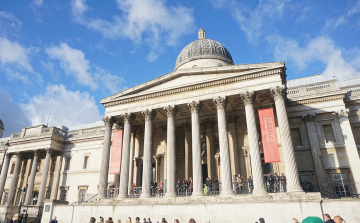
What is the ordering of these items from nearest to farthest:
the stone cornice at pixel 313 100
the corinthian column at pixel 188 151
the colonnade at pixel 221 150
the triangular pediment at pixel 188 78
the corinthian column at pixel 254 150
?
the corinthian column at pixel 254 150, the colonnade at pixel 221 150, the triangular pediment at pixel 188 78, the stone cornice at pixel 313 100, the corinthian column at pixel 188 151

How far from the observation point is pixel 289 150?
50.5 feet

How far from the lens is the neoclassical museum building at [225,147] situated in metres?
15.1

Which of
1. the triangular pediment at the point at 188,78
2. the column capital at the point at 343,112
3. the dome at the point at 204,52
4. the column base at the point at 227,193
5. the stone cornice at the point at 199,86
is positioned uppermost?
the dome at the point at 204,52

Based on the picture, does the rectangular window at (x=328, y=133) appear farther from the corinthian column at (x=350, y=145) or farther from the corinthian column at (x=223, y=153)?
the corinthian column at (x=223, y=153)

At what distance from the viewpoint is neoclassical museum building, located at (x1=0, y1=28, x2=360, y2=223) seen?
49.6 ft

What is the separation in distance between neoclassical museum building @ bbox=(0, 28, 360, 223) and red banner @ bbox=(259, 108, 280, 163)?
2.4 inches

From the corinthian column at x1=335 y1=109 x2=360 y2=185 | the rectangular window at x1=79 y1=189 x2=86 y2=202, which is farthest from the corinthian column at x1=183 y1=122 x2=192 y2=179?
the rectangular window at x1=79 y1=189 x2=86 y2=202

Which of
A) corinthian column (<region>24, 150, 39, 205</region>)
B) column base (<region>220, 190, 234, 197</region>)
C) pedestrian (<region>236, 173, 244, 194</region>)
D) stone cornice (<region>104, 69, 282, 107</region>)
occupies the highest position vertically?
stone cornice (<region>104, 69, 282, 107</region>)

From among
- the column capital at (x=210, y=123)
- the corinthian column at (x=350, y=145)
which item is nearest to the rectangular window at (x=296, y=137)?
the corinthian column at (x=350, y=145)

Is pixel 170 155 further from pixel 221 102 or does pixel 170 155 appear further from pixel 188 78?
pixel 188 78

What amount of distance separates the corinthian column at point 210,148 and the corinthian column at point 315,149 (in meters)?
7.81

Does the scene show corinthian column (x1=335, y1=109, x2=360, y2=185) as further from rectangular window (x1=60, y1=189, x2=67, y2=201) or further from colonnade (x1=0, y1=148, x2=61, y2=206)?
colonnade (x1=0, y1=148, x2=61, y2=206)

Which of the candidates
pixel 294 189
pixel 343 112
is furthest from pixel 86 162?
pixel 343 112

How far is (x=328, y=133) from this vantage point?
68.5 feet
